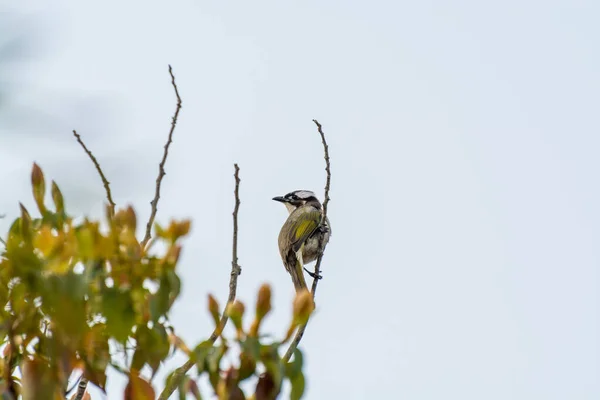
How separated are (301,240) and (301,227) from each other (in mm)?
268

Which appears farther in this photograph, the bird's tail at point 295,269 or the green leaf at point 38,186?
the bird's tail at point 295,269

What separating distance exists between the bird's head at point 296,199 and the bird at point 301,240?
1.00m

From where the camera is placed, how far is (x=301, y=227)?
9.27 meters

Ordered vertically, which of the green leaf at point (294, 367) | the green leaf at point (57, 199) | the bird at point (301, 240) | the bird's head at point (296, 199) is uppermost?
the bird's head at point (296, 199)

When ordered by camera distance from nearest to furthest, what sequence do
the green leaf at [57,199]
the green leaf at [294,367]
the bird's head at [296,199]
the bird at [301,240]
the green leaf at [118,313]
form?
the green leaf at [118,313] → the green leaf at [294,367] → the green leaf at [57,199] → the bird at [301,240] → the bird's head at [296,199]

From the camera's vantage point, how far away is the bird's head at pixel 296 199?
36.7 ft

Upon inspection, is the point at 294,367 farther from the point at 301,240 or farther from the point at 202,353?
the point at 301,240

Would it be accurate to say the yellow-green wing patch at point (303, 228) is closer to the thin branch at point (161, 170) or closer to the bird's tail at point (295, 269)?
the bird's tail at point (295, 269)

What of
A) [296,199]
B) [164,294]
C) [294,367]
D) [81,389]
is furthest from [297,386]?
[296,199]

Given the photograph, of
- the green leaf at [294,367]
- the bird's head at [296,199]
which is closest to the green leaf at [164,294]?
the green leaf at [294,367]

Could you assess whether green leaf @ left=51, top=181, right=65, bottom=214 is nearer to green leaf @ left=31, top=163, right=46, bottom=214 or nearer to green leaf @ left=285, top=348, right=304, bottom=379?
green leaf @ left=31, top=163, right=46, bottom=214

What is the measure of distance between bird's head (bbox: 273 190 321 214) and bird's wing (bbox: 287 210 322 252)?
1.30 metres

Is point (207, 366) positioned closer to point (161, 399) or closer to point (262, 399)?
point (262, 399)

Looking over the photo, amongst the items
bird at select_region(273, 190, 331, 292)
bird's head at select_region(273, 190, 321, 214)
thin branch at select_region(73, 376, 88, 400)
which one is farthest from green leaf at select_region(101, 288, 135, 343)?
bird's head at select_region(273, 190, 321, 214)
